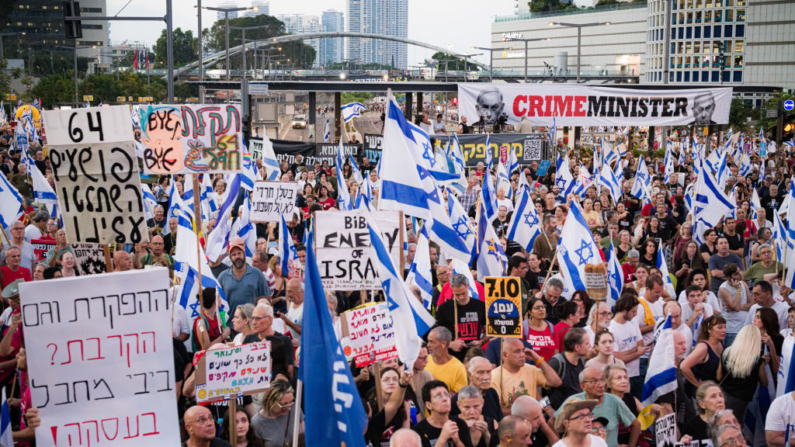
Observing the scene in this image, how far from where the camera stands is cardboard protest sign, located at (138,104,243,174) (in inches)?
412

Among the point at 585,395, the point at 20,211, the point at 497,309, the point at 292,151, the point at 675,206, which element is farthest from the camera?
the point at 292,151

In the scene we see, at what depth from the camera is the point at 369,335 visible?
21.1ft

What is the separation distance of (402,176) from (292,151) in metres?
16.1

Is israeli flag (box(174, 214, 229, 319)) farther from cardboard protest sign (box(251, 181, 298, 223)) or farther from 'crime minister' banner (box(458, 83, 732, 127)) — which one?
'crime minister' banner (box(458, 83, 732, 127))

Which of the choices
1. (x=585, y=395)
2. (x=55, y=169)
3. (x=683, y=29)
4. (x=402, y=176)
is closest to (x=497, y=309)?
(x=585, y=395)

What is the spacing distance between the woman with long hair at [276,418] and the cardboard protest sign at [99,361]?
1138 mm

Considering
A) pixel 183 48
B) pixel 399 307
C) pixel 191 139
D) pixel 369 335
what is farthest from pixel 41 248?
pixel 183 48

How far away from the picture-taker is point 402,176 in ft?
29.2

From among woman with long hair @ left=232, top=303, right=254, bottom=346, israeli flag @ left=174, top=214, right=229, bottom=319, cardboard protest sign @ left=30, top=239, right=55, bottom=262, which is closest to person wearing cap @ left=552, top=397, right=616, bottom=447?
woman with long hair @ left=232, top=303, right=254, bottom=346

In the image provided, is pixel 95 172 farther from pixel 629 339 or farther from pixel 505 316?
pixel 629 339

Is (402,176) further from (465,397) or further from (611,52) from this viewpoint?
(611,52)

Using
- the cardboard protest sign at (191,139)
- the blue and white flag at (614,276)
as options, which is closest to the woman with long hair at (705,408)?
the blue and white flag at (614,276)

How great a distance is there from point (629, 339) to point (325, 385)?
407 cm

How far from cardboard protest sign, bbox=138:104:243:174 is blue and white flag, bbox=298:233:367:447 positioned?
5673 mm
